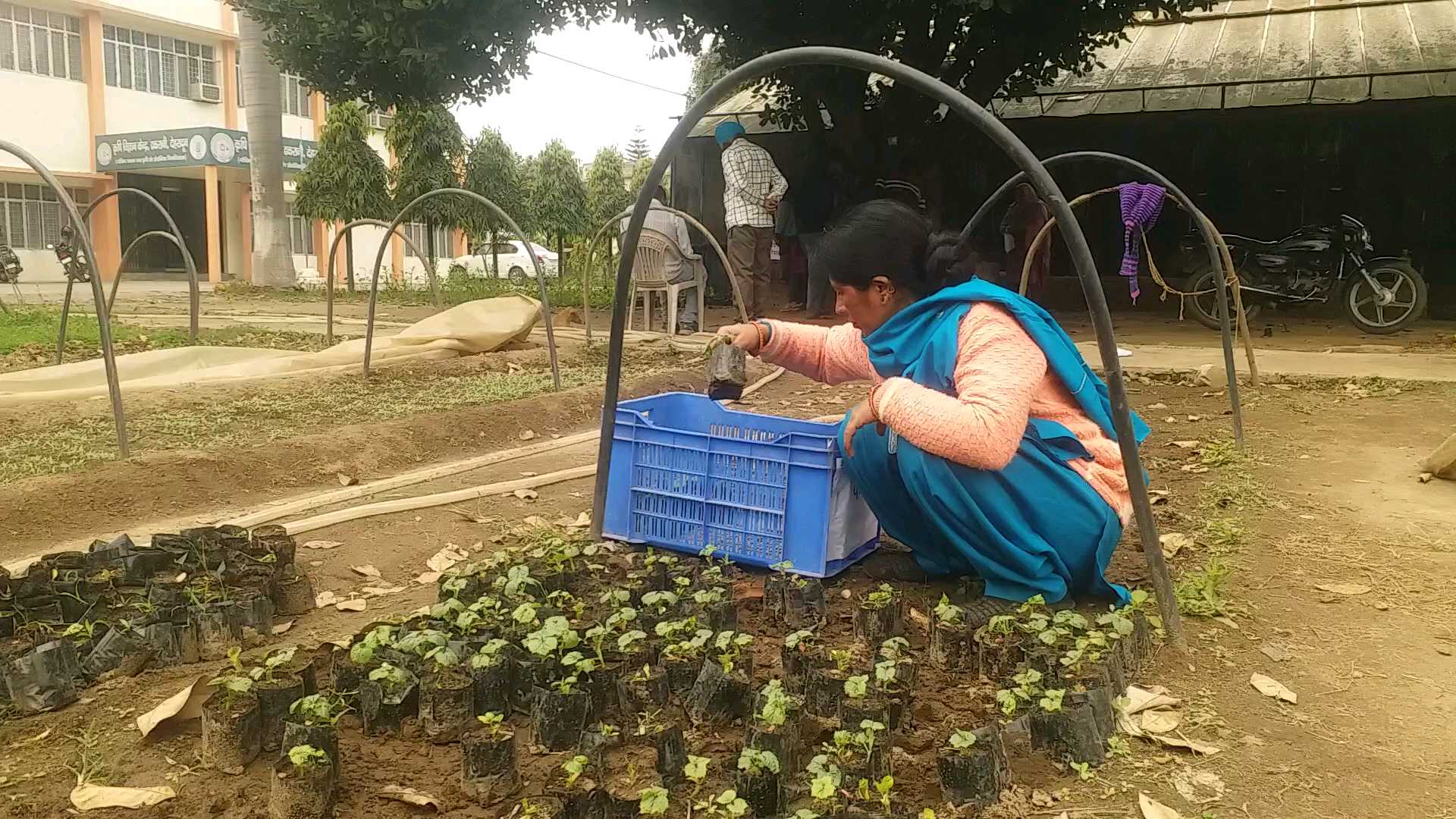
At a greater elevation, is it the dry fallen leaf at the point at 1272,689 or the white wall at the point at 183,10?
the white wall at the point at 183,10

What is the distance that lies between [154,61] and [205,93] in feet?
4.03

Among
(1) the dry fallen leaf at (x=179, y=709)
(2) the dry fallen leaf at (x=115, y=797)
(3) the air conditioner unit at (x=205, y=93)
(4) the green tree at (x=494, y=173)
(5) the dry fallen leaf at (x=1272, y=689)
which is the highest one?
(3) the air conditioner unit at (x=205, y=93)

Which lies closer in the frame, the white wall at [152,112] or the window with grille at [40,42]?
the window with grille at [40,42]

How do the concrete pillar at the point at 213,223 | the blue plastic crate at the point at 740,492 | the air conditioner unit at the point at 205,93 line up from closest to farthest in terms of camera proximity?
the blue plastic crate at the point at 740,492 < the concrete pillar at the point at 213,223 < the air conditioner unit at the point at 205,93

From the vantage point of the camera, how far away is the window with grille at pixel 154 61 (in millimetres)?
21531

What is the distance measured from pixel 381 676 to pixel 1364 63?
11.4 metres

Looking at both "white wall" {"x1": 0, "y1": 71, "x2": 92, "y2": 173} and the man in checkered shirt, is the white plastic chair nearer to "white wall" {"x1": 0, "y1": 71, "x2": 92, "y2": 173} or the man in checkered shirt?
the man in checkered shirt

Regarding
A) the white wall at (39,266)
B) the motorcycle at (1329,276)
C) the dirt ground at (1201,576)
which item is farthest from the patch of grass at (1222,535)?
the white wall at (39,266)

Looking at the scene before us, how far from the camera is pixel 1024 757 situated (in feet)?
6.17

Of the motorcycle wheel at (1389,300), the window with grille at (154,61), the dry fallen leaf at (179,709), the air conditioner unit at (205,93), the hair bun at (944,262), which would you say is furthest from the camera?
the air conditioner unit at (205,93)

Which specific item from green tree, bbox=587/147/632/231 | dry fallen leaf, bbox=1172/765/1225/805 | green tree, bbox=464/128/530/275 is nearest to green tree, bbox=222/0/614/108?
dry fallen leaf, bbox=1172/765/1225/805

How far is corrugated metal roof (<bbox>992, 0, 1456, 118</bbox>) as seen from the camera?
32.9 ft

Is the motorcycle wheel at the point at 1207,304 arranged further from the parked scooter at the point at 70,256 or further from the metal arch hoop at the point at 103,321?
the parked scooter at the point at 70,256

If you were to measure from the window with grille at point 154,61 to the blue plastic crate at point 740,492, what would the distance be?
2305 centimetres
